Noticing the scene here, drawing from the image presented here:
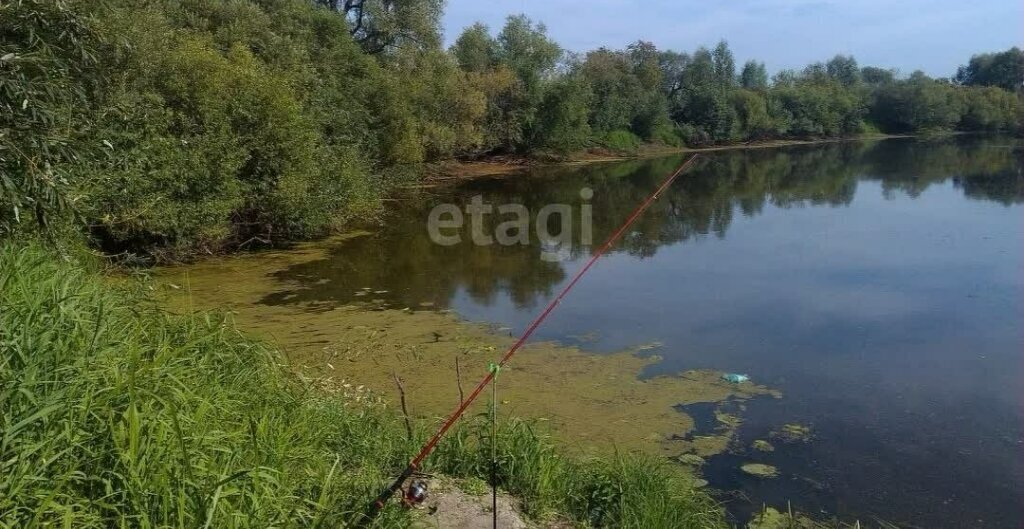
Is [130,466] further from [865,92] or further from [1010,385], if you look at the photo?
[865,92]

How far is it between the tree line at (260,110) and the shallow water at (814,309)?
1705 mm

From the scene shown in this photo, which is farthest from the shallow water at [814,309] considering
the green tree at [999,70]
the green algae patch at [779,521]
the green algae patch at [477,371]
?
the green tree at [999,70]

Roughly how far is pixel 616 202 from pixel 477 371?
51.0 feet

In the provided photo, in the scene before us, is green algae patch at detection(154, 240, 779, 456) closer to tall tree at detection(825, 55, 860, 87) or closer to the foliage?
the foliage

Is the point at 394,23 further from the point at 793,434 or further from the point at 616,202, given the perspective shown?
the point at 793,434

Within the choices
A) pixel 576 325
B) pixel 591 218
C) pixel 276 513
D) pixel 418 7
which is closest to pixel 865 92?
pixel 418 7

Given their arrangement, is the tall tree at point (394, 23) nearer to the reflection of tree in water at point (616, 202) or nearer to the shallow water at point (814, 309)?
the reflection of tree in water at point (616, 202)

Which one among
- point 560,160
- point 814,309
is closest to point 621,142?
point 560,160

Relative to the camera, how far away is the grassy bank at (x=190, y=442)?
7.97ft

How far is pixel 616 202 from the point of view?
872 inches

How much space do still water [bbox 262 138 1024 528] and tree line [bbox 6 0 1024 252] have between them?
5.92ft

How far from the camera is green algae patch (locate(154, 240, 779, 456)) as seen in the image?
19.8 ft

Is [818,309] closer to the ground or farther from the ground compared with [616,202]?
closer to the ground

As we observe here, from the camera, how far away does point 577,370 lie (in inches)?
292
